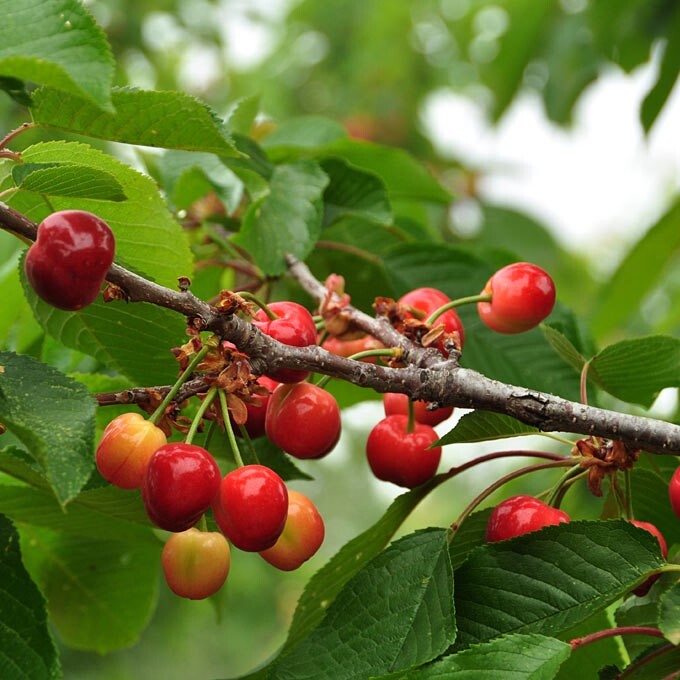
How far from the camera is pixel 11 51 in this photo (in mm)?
688

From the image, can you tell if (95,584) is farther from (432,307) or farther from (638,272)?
(638,272)

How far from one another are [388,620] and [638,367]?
1.60 ft

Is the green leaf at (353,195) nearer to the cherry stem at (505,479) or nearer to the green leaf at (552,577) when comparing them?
the cherry stem at (505,479)

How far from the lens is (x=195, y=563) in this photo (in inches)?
36.7

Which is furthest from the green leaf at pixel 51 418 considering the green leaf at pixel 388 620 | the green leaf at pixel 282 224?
the green leaf at pixel 282 224

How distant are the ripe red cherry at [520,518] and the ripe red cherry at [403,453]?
0.11 meters

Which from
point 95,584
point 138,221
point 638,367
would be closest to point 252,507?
point 138,221

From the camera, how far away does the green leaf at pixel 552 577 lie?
906mm

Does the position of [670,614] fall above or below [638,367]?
below

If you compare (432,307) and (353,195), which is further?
(353,195)

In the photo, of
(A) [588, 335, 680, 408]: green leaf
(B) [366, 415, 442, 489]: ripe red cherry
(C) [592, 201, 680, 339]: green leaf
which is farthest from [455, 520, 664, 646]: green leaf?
(C) [592, 201, 680, 339]: green leaf

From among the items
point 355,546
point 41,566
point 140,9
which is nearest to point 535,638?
point 355,546

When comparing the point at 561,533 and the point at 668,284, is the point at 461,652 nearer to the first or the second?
the point at 561,533

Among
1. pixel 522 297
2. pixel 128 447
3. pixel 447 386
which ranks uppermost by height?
pixel 522 297
